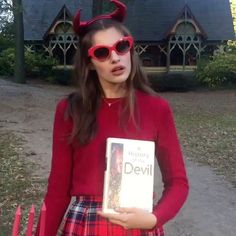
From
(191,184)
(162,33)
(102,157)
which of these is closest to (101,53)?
(102,157)

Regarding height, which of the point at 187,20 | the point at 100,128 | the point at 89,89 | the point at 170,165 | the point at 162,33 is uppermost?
the point at 187,20

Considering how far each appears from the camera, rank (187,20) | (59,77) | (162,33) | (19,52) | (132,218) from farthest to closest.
Result: (162,33)
(187,20)
(59,77)
(19,52)
(132,218)

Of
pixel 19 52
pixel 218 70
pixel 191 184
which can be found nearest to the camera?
pixel 191 184

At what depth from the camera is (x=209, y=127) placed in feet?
45.3

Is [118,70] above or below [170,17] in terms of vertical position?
below

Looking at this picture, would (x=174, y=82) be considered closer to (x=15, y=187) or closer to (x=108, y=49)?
(x=15, y=187)

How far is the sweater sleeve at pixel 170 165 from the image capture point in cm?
191

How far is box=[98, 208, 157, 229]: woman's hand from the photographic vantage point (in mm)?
1735

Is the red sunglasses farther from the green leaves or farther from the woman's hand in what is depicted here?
the green leaves

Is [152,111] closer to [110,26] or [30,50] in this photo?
[110,26]

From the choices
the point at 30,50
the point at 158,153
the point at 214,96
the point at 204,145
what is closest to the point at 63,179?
the point at 158,153

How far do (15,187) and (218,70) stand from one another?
2034 cm

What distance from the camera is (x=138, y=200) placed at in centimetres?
176

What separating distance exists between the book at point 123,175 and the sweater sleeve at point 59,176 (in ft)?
1.02
